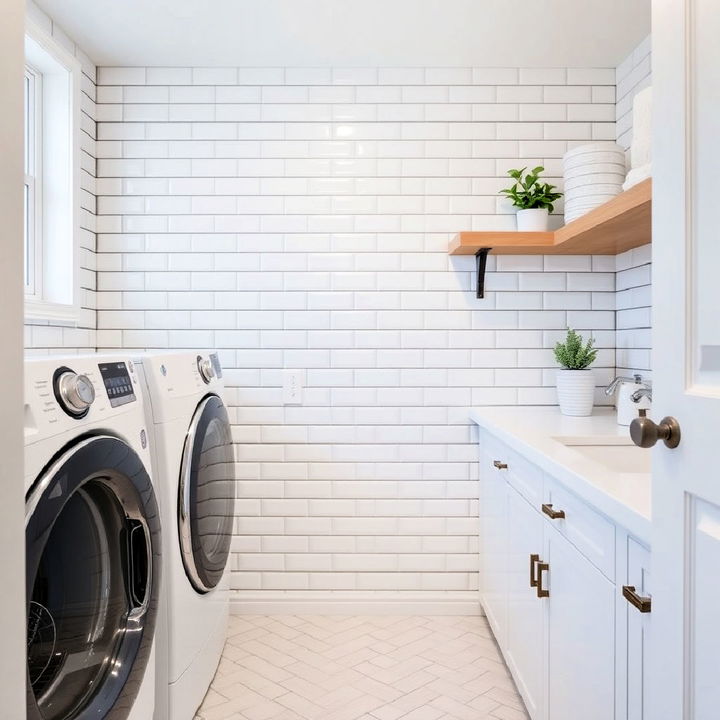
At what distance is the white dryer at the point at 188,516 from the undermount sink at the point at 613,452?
1.15 m

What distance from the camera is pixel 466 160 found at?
2689mm

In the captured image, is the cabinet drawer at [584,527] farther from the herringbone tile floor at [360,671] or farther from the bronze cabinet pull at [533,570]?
the herringbone tile floor at [360,671]

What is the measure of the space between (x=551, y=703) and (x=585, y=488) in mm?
709

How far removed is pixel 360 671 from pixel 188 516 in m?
0.98

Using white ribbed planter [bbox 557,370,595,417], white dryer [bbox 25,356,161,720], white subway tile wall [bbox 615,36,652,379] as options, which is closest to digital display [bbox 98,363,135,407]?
white dryer [bbox 25,356,161,720]

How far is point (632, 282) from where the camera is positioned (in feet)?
8.32

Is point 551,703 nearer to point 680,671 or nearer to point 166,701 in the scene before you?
point 680,671

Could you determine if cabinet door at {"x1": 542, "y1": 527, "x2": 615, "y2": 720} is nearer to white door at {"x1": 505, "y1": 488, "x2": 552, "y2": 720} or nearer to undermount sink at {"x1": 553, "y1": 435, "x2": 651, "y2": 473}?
white door at {"x1": 505, "y1": 488, "x2": 552, "y2": 720}

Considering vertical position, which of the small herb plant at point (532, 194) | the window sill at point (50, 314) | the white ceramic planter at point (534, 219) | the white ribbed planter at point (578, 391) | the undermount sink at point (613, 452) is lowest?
the undermount sink at point (613, 452)

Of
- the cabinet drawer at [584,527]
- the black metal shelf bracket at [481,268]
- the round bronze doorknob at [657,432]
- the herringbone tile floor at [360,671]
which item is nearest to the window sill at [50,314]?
the herringbone tile floor at [360,671]

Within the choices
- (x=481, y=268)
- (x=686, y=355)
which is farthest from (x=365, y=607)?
(x=686, y=355)

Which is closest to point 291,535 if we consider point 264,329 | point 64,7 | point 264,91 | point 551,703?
point 264,329

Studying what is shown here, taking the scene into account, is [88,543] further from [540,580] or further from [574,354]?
[574,354]

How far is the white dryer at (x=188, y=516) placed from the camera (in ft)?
5.46
